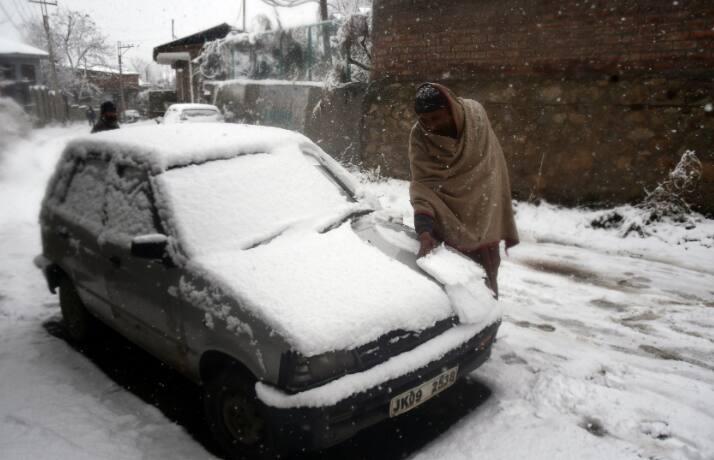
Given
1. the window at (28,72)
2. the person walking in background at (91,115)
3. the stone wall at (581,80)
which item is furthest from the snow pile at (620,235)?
the window at (28,72)

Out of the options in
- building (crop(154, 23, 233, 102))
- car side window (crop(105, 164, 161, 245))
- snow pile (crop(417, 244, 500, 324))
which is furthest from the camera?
building (crop(154, 23, 233, 102))

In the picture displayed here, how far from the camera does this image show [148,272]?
9.23ft

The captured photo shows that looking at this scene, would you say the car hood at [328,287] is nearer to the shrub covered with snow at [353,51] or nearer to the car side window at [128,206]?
the car side window at [128,206]

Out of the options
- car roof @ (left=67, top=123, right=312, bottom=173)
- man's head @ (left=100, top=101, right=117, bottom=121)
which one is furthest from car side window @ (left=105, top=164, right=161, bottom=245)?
man's head @ (left=100, top=101, right=117, bottom=121)

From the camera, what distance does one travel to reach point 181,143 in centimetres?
314

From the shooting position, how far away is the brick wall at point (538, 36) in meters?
Answer: 5.98

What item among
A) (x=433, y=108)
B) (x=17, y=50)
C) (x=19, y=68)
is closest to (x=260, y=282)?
(x=433, y=108)

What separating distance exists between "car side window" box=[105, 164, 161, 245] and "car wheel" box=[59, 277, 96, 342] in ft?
3.35

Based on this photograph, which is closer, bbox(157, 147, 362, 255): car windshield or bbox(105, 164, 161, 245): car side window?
bbox(157, 147, 362, 255): car windshield

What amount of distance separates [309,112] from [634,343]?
9.18m

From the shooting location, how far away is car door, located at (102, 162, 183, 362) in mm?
2721

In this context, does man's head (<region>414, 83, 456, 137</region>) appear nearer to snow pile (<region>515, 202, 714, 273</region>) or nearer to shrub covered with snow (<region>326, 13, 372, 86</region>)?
snow pile (<region>515, 202, 714, 273</region>)

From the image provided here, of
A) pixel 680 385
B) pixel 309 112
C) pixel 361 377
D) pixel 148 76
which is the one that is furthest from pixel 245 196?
pixel 148 76

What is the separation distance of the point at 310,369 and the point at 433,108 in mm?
1901
